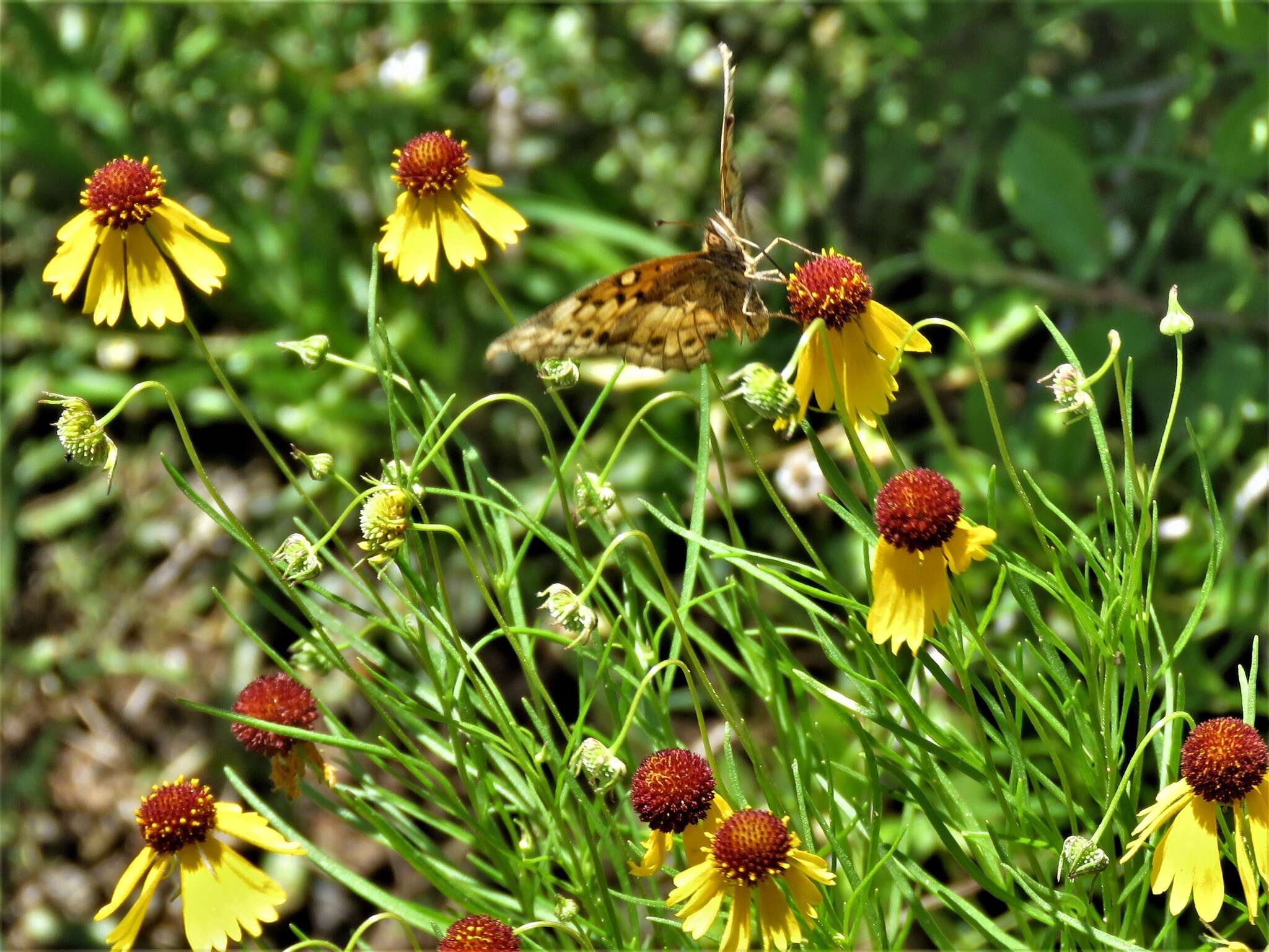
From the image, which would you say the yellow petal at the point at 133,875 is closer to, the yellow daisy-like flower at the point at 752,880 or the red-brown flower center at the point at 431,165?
the yellow daisy-like flower at the point at 752,880

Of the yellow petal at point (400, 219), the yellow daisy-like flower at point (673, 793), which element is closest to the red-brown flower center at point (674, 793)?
the yellow daisy-like flower at point (673, 793)

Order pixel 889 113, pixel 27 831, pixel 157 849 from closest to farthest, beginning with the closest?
1. pixel 157 849
2. pixel 27 831
3. pixel 889 113

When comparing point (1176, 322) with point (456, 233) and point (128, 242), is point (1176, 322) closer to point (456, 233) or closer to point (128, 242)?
point (456, 233)

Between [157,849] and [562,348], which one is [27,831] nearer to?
[157,849]

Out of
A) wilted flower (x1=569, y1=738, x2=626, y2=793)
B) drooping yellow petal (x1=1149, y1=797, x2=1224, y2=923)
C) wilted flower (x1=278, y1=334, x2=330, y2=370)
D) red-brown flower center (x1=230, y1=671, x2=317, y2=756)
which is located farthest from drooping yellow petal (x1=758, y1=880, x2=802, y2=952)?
wilted flower (x1=278, y1=334, x2=330, y2=370)

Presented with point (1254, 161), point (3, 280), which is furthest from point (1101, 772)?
point (3, 280)

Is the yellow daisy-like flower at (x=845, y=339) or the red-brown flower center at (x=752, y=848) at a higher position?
the yellow daisy-like flower at (x=845, y=339)

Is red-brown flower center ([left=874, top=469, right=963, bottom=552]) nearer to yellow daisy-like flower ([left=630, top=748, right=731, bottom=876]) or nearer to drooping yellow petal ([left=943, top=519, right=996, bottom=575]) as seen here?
drooping yellow petal ([left=943, top=519, right=996, bottom=575])

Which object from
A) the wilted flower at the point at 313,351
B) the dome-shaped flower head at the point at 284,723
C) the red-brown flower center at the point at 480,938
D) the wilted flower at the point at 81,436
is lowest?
the red-brown flower center at the point at 480,938
